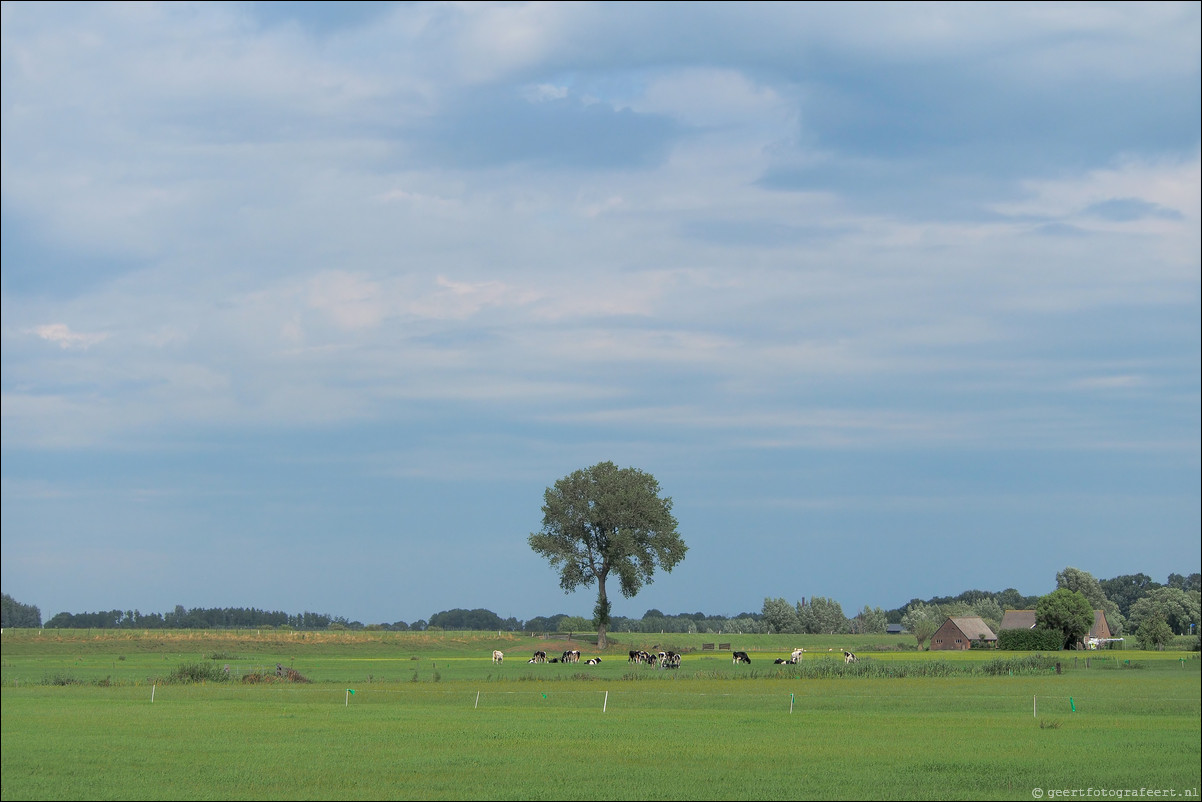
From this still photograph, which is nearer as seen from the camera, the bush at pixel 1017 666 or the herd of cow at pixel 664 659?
the bush at pixel 1017 666

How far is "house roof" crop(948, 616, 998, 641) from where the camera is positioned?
12631 cm

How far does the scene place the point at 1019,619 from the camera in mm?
133625

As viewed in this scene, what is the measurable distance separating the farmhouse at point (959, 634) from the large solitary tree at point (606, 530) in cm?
3917

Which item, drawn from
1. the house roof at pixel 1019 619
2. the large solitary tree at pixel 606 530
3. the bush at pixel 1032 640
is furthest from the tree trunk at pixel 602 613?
the house roof at pixel 1019 619

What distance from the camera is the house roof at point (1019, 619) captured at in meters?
132

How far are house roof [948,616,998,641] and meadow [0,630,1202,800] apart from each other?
226 feet

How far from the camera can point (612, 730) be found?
32781 mm

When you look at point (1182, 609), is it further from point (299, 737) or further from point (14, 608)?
point (14, 608)

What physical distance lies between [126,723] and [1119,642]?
111 metres

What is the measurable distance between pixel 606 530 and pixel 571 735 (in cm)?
7844

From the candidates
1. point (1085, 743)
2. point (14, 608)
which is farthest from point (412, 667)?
point (14, 608)

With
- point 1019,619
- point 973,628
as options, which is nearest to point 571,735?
point 973,628

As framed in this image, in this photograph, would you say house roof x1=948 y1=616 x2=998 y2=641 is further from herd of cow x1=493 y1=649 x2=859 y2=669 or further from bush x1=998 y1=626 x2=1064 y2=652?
herd of cow x1=493 y1=649 x2=859 y2=669

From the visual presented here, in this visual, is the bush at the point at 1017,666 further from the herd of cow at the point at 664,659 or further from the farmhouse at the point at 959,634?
the farmhouse at the point at 959,634
